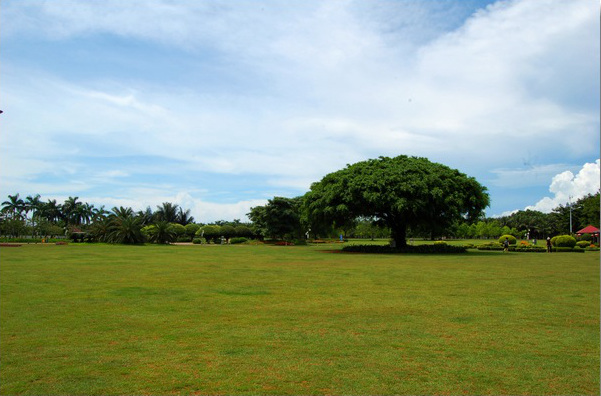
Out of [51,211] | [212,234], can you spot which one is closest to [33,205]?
[51,211]

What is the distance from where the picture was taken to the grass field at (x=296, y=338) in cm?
574

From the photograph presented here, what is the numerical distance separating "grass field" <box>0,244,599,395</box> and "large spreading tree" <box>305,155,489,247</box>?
63.1ft

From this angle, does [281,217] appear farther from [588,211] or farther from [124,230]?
[588,211]

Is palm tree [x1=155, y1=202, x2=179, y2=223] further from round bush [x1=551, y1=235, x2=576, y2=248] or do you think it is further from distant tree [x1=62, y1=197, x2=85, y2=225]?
round bush [x1=551, y1=235, x2=576, y2=248]

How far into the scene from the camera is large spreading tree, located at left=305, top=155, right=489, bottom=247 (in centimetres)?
3362

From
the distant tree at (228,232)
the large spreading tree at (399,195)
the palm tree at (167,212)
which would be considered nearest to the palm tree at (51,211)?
the palm tree at (167,212)

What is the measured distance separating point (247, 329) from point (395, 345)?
2.72 meters

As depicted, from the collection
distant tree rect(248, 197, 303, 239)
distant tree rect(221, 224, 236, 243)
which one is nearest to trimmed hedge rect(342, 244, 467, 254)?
distant tree rect(248, 197, 303, 239)

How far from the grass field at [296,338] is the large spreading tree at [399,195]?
19229 millimetres

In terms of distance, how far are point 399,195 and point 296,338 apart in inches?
1067

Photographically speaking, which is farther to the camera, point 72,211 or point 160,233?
point 72,211

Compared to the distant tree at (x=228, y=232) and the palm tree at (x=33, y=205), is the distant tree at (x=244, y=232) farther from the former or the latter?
the palm tree at (x=33, y=205)

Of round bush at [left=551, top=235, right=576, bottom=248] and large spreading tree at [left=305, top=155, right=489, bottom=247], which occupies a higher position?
large spreading tree at [left=305, top=155, right=489, bottom=247]

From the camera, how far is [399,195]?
111ft
